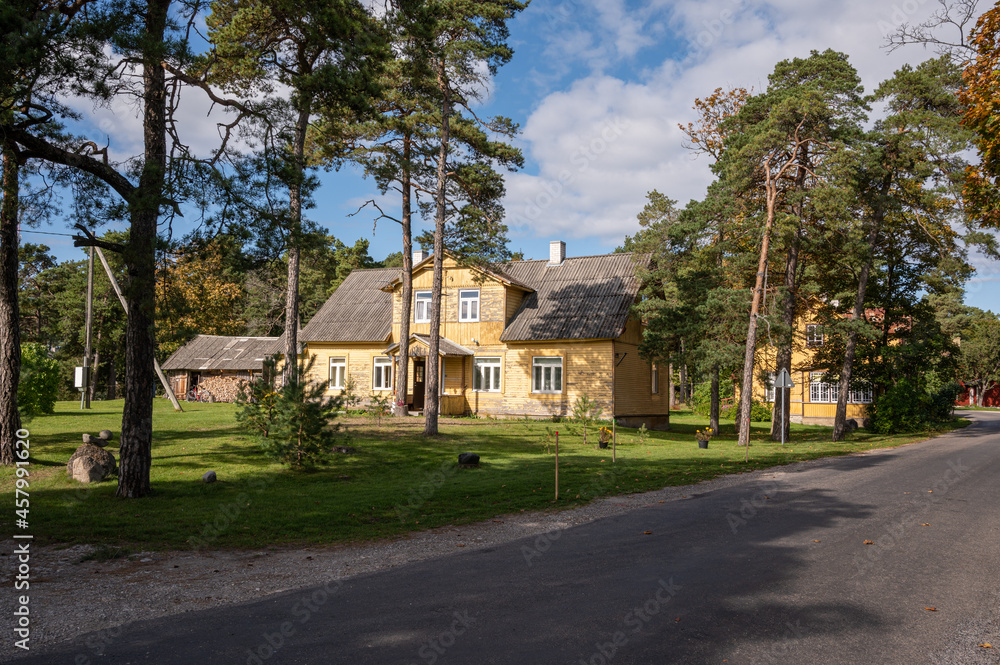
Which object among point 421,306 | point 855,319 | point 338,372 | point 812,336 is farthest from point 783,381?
point 338,372

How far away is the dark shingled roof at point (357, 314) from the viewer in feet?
105

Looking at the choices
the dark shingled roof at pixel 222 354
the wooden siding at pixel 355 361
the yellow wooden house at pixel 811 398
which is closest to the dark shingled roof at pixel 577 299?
the wooden siding at pixel 355 361

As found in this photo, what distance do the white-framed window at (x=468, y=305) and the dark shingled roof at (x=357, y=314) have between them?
4036 millimetres

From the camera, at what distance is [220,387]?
43156 millimetres

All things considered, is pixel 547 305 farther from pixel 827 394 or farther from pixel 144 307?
pixel 144 307

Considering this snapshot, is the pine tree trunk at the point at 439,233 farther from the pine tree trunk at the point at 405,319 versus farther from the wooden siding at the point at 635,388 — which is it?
the wooden siding at the point at 635,388

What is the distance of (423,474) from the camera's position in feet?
44.1

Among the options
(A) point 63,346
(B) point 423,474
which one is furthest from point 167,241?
(A) point 63,346

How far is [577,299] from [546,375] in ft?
13.1

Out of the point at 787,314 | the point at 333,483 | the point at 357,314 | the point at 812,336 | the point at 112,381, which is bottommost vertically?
the point at 333,483

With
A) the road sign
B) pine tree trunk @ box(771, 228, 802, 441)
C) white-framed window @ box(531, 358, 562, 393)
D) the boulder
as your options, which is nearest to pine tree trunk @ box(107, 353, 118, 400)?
white-framed window @ box(531, 358, 562, 393)

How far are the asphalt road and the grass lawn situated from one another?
8.15 ft

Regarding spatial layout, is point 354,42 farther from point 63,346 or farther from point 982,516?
A: point 63,346

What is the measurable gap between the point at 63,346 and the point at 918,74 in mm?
55707
